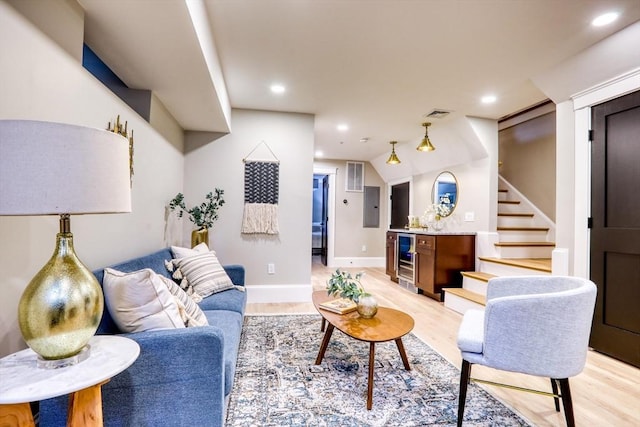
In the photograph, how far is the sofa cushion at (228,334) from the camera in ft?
4.80

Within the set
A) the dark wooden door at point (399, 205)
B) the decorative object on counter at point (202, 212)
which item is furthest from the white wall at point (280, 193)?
the dark wooden door at point (399, 205)

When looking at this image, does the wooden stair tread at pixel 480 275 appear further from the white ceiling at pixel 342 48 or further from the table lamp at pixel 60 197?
the table lamp at pixel 60 197

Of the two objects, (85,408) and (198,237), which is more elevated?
(198,237)

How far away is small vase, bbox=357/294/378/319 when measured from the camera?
216 cm

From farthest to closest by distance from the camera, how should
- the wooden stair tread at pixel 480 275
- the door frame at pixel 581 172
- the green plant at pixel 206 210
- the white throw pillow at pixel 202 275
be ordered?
the wooden stair tread at pixel 480 275 < the green plant at pixel 206 210 < the door frame at pixel 581 172 < the white throw pillow at pixel 202 275

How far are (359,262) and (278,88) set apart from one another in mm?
4715

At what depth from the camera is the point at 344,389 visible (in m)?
1.98

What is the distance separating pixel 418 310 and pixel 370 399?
7.18 feet

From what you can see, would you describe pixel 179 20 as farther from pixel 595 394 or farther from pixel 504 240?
pixel 504 240

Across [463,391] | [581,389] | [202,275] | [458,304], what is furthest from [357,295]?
[458,304]

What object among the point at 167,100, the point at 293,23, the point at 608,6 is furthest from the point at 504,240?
the point at 167,100

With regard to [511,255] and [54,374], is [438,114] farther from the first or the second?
[54,374]

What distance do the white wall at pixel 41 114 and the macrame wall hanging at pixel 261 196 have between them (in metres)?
1.65

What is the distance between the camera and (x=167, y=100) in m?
2.92
